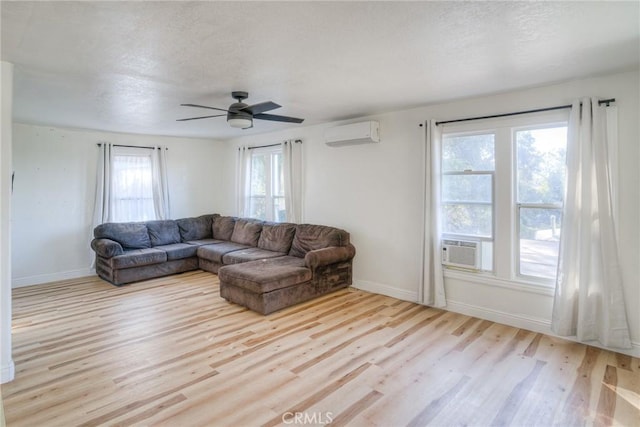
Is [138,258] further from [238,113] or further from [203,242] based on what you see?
[238,113]

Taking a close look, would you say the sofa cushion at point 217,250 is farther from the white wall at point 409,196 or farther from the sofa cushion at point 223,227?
the white wall at point 409,196

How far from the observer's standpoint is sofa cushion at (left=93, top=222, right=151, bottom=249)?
5.63 meters

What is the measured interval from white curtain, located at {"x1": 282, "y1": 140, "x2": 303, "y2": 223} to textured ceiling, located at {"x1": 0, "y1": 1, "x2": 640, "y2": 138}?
1.91 metres

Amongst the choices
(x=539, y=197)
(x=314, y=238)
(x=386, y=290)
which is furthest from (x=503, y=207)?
(x=314, y=238)

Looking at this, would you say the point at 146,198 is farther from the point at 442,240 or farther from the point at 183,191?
the point at 442,240

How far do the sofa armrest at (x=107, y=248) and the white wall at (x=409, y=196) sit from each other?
3036 mm

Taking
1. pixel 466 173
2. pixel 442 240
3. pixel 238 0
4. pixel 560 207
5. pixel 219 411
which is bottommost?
pixel 219 411

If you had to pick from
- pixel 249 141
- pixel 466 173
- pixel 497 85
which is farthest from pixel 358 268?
pixel 249 141

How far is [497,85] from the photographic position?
3453 mm

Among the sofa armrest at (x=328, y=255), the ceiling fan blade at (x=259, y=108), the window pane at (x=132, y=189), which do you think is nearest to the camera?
the ceiling fan blade at (x=259, y=108)

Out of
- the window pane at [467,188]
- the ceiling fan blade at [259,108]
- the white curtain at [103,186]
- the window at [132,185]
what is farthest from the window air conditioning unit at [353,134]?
the white curtain at [103,186]

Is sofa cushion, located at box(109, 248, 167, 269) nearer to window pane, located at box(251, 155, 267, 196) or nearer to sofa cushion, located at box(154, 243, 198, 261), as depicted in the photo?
sofa cushion, located at box(154, 243, 198, 261)

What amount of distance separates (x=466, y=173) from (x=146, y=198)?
18.5 ft

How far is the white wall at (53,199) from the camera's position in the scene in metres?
5.30
